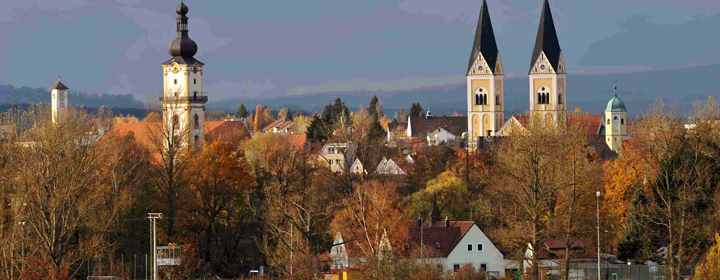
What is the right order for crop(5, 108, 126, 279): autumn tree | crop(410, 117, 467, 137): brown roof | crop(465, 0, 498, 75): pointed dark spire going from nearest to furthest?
crop(5, 108, 126, 279): autumn tree, crop(465, 0, 498, 75): pointed dark spire, crop(410, 117, 467, 137): brown roof

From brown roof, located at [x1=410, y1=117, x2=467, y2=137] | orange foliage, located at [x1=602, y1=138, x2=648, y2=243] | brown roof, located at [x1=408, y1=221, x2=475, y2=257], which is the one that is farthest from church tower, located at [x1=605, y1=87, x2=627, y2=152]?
brown roof, located at [x1=408, y1=221, x2=475, y2=257]

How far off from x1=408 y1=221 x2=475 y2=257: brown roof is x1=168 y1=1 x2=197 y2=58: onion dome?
34369 millimetres

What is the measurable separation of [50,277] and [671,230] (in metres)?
22.5

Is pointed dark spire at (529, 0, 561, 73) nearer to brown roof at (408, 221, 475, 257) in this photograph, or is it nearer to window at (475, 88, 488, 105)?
window at (475, 88, 488, 105)

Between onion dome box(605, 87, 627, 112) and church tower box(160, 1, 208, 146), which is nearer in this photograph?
church tower box(160, 1, 208, 146)

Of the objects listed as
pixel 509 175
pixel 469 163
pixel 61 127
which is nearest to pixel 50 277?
pixel 61 127

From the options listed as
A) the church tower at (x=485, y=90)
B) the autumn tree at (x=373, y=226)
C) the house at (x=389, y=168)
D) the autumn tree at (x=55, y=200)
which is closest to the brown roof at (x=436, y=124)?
the church tower at (x=485, y=90)

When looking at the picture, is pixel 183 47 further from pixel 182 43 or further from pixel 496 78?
pixel 496 78

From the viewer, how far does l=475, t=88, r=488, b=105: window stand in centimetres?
12669

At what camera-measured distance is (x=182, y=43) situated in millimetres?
86625

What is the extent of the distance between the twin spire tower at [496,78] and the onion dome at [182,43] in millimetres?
39293

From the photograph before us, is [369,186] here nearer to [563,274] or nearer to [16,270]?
[563,274]

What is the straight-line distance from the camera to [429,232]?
180 feet

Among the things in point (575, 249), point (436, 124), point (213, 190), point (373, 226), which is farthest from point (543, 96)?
point (373, 226)
